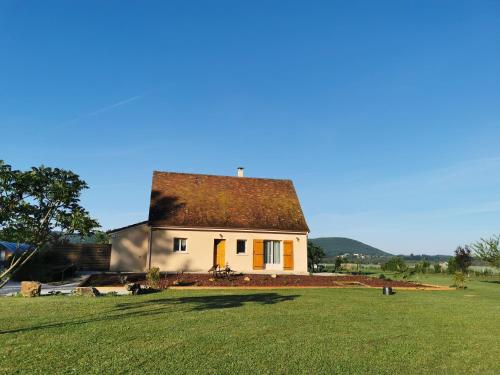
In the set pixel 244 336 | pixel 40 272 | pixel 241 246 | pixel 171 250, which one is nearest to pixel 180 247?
pixel 171 250

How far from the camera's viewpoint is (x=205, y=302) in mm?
12945

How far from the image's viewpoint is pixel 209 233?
24516mm

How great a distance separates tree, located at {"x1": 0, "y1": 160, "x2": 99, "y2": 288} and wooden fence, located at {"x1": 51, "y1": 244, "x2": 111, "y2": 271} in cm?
1988

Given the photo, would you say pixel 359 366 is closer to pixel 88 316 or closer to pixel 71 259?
pixel 88 316

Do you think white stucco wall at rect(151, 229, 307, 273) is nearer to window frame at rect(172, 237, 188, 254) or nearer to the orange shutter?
window frame at rect(172, 237, 188, 254)

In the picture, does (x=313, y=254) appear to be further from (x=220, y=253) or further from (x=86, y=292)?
(x=86, y=292)

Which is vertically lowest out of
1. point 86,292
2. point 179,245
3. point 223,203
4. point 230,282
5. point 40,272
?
point 86,292

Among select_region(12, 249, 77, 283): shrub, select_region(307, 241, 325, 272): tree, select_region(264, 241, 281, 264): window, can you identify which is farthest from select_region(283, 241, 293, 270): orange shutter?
select_region(12, 249, 77, 283): shrub

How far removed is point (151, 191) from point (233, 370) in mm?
21574

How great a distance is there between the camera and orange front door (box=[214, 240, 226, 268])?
24578mm

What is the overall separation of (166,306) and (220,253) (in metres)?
12.7

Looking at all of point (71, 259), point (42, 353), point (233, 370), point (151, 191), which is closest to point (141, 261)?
point (151, 191)

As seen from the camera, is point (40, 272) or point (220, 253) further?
point (220, 253)

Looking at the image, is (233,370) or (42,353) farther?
(42,353)
